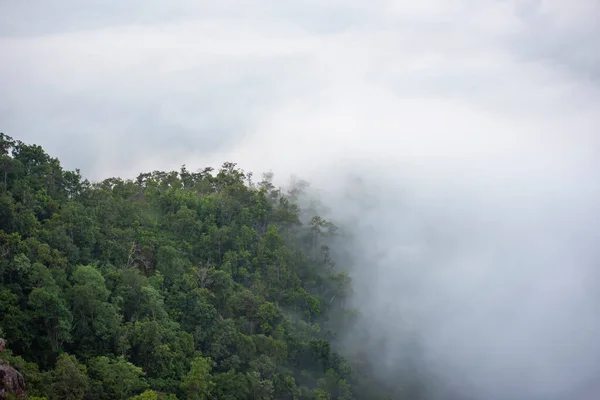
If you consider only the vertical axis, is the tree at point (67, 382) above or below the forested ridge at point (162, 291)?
below

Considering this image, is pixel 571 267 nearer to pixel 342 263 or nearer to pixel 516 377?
pixel 516 377

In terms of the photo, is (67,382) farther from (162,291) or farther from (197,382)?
(162,291)

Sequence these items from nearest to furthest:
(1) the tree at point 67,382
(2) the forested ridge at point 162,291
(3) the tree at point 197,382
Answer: (1) the tree at point 67,382, (2) the forested ridge at point 162,291, (3) the tree at point 197,382

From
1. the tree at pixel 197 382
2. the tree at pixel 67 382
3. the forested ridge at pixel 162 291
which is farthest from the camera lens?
the tree at pixel 197 382

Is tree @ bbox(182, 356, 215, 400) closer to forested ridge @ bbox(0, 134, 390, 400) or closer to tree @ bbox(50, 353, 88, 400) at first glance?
forested ridge @ bbox(0, 134, 390, 400)

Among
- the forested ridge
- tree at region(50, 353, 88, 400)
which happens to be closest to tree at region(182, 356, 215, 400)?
the forested ridge

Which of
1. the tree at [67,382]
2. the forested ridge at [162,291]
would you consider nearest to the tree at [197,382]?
the forested ridge at [162,291]

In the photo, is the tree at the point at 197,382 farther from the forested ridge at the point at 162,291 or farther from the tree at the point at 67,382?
the tree at the point at 67,382

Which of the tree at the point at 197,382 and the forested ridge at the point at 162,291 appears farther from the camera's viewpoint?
the tree at the point at 197,382

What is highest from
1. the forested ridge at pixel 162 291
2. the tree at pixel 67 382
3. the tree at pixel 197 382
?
the forested ridge at pixel 162 291

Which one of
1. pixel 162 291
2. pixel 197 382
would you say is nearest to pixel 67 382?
pixel 197 382
